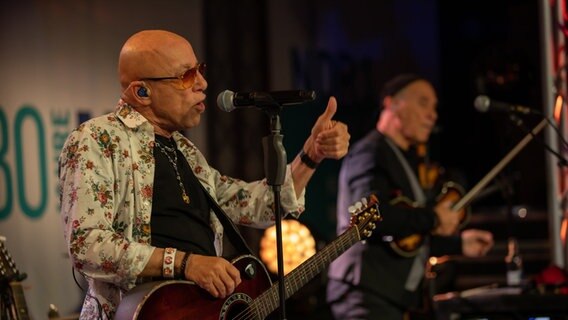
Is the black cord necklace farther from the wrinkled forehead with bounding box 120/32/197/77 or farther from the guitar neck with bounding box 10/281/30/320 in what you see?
the guitar neck with bounding box 10/281/30/320

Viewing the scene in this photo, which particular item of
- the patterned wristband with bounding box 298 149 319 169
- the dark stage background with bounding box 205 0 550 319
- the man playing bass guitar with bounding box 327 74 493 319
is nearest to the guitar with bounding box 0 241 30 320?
the patterned wristband with bounding box 298 149 319 169

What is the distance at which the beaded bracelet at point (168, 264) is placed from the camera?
3.57 meters

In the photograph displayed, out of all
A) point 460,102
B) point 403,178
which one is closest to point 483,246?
point 403,178

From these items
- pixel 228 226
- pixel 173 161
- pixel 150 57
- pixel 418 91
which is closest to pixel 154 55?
pixel 150 57

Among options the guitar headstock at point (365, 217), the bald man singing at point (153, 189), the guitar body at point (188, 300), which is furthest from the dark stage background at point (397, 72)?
the guitar body at point (188, 300)

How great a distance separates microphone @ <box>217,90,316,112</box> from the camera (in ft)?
11.5

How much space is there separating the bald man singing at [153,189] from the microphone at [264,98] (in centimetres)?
36

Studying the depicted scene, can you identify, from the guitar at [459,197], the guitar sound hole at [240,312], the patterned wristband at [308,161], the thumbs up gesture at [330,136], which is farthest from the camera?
the guitar at [459,197]

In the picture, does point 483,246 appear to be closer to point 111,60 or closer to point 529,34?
point 111,60

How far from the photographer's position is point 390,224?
5523mm

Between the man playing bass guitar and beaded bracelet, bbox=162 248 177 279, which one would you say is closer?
beaded bracelet, bbox=162 248 177 279

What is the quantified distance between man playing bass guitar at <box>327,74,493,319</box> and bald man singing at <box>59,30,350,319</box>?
5.11 ft

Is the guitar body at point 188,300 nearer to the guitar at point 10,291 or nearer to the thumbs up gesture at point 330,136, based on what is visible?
the thumbs up gesture at point 330,136

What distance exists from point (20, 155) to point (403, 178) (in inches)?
95.5
